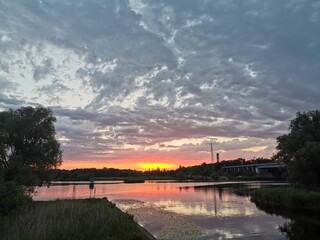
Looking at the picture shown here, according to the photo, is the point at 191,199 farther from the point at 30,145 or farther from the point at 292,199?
the point at 30,145

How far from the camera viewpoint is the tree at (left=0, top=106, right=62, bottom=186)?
47219 millimetres

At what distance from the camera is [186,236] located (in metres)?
26.9

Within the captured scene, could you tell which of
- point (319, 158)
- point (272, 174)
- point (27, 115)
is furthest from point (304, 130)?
point (272, 174)

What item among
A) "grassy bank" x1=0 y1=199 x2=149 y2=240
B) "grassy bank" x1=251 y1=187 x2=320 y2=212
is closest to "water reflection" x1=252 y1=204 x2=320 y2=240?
"grassy bank" x1=251 y1=187 x2=320 y2=212

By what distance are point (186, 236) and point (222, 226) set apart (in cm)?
655

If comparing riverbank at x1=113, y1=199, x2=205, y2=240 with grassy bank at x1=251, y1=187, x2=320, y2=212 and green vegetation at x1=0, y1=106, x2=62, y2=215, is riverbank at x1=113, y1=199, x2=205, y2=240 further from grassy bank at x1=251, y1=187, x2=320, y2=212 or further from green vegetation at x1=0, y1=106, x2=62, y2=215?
green vegetation at x1=0, y1=106, x2=62, y2=215

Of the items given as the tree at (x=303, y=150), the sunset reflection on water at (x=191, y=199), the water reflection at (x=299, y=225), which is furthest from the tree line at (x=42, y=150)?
the water reflection at (x=299, y=225)

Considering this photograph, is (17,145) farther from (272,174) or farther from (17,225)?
(272,174)

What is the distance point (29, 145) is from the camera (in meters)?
51.2

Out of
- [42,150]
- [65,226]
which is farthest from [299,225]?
[42,150]

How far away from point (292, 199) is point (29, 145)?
1407 inches

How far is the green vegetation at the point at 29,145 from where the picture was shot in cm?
4706

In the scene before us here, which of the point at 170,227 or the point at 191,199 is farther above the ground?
the point at 191,199

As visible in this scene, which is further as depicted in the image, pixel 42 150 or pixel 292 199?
pixel 42 150
